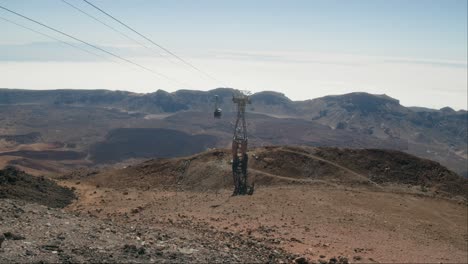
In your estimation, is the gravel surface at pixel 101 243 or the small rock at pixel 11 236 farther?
the small rock at pixel 11 236

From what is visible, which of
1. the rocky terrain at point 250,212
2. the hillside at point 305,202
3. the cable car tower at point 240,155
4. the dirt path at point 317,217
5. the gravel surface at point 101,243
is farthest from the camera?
the cable car tower at point 240,155

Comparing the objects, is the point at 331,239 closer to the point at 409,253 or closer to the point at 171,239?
the point at 409,253

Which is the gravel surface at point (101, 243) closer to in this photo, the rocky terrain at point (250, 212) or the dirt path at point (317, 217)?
the rocky terrain at point (250, 212)

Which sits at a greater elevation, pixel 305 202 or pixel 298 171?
pixel 298 171

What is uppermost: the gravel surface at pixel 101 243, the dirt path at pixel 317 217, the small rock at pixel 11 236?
the small rock at pixel 11 236

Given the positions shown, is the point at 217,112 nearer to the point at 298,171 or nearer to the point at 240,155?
the point at 240,155

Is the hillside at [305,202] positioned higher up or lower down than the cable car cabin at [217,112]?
lower down

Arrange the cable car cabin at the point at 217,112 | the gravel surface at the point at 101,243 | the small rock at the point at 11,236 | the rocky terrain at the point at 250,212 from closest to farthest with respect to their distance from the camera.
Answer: the gravel surface at the point at 101,243 → the small rock at the point at 11,236 → the rocky terrain at the point at 250,212 → the cable car cabin at the point at 217,112

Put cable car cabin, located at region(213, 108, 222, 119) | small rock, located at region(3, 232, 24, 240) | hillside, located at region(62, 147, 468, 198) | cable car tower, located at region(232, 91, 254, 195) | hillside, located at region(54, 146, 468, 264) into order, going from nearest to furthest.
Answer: small rock, located at region(3, 232, 24, 240), hillside, located at region(54, 146, 468, 264), cable car tower, located at region(232, 91, 254, 195), hillside, located at region(62, 147, 468, 198), cable car cabin, located at region(213, 108, 222, 119)

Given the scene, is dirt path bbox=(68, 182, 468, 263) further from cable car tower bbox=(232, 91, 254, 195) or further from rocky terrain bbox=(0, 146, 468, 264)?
cable car tower bbox=(232, 91, 254, 195)

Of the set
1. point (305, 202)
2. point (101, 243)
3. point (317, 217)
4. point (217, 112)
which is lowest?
point (317, 217)

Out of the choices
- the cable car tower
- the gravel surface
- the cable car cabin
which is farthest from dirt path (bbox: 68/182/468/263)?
the cable car cabin

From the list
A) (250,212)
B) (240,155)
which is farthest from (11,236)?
(240,155)

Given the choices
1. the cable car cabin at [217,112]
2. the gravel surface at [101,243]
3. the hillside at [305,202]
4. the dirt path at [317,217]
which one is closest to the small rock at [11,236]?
the gravel surface at [101,243]
